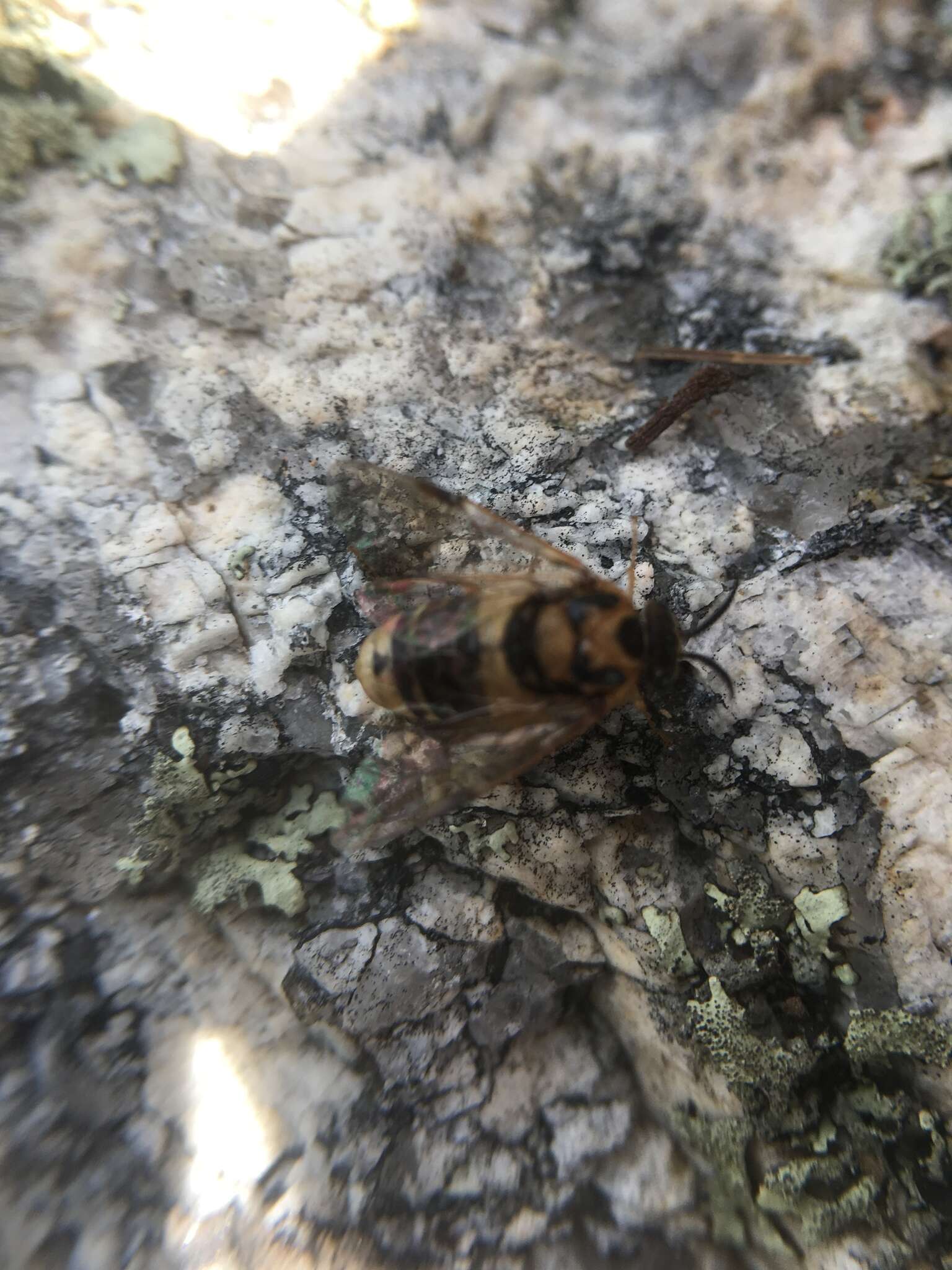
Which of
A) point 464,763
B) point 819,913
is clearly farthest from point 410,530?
point 819,913

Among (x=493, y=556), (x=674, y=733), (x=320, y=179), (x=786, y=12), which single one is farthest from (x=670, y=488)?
(x=786, y=12)

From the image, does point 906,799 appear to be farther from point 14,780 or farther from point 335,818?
point 14,780

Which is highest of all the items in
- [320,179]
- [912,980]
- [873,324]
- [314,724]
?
[320,179]

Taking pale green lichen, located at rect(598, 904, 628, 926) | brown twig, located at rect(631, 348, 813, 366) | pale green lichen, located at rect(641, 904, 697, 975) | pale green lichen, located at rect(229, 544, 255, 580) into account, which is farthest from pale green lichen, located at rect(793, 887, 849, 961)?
pale green lichen, located at rect(229, 544, 255, 580)

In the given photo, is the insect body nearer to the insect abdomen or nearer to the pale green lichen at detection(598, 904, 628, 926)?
the insect abdomen

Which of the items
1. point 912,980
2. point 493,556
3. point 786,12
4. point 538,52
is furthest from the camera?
point 538,52

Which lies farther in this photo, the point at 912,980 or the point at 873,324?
the point at 873,324

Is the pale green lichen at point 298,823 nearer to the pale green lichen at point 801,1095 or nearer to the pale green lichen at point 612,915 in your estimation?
the pale green lichen at point 612,915
